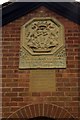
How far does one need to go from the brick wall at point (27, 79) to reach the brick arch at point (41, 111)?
0.26ft

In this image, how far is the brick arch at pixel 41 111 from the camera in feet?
26.0

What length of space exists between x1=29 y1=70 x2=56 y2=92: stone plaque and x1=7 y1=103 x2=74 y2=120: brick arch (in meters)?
0.36

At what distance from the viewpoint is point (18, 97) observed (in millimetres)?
8125

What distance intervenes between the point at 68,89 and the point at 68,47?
3.24 ft

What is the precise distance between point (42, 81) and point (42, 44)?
88 cm

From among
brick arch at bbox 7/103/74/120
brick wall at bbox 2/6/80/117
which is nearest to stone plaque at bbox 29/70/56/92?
brick wall at bbox 2/6/80/117

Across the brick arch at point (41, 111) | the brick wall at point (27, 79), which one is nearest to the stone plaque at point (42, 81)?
the brick wall at point (27, 79)

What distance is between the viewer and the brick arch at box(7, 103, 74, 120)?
7917 millimetres

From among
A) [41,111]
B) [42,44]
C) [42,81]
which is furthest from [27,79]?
[42,44]

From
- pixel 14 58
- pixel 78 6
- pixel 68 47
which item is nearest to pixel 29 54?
pixel 14 58

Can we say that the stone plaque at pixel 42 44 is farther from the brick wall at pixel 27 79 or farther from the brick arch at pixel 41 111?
the brick arch at pixel 41 111

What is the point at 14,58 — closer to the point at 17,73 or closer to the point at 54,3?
the point at 17,73

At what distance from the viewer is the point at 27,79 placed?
8.23 meters

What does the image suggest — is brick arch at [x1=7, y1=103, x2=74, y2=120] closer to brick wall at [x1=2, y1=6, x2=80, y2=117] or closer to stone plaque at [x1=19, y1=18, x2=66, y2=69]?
brick wall at [x1=2, y1=6, x2=80, y2=117]
